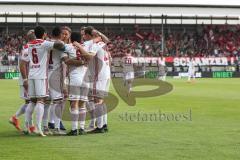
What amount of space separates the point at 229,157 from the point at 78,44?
4.50 m

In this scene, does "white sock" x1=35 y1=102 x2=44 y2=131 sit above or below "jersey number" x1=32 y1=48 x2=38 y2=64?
below

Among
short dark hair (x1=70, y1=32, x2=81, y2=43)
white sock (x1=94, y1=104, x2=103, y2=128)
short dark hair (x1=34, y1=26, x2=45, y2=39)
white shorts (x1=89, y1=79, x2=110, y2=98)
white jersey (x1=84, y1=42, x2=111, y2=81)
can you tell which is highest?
short dark hair (x1=34, y1=26, x2=45, y2=39)

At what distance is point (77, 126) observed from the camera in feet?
43.2

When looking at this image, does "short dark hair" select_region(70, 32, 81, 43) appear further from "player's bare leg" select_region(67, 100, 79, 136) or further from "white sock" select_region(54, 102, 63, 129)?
"white sock" select_region(54, 102, 63, 129)

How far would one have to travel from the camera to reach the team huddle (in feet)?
42.2

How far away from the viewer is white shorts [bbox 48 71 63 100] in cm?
1323

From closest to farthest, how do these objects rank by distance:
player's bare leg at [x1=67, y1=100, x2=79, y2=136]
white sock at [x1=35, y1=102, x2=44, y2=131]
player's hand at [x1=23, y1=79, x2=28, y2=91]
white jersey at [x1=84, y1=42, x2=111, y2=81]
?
white sock at [x1=35, y1=102, x2=44, y2=131] < player's bare leg at [x1=67, y1=100, x2=79, y2=136] < player's hand at [x1=23, y1=79, x2=28, y2=91] < white jersey at [x1=84, y1=42, x2=111, y2=81]

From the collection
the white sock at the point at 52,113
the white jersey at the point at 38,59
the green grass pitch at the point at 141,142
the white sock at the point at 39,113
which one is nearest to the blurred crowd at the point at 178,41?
the green grass pitch at the point at 141,142

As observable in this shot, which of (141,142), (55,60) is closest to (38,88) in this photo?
(55,60)

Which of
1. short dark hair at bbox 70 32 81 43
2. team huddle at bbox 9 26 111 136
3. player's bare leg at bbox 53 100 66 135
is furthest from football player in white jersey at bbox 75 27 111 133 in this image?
player's bare leg at bbox 53 100 66 135

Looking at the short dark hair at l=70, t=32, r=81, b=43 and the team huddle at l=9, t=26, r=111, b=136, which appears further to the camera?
the short dark hair at l=70, t=32, r=81, b=43

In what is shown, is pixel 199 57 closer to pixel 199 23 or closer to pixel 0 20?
pixel 199 23

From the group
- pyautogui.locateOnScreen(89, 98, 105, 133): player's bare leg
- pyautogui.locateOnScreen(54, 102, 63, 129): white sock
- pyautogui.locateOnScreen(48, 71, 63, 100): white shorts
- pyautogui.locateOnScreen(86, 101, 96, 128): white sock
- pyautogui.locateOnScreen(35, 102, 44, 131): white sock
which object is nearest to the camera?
pyautogui.locateOnScreen(35, 102, 44, 131): white sock

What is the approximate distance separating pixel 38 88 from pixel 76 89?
2.73ft
